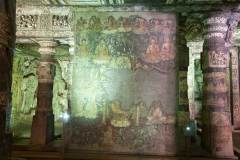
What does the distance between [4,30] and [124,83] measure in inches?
181

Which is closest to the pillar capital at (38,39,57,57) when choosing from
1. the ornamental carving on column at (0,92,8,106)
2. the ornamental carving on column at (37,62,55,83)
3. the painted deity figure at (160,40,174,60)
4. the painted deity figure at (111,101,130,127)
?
the ornamental carving on column at (37,62,55,83)

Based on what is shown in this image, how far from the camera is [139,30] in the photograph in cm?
767

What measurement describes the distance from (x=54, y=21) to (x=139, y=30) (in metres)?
2.52

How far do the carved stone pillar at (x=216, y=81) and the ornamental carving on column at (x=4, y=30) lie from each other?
570cm

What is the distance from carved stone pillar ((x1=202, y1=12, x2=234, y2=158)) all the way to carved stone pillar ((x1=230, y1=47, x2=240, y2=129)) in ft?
13.5

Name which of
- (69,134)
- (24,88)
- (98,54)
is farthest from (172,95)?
(24,88)

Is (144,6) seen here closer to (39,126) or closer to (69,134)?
(69,134)

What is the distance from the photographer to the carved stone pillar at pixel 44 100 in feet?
28.8

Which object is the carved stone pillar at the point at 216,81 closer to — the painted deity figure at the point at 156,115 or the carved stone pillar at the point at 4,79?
the painted deity figure at the point at 156,115

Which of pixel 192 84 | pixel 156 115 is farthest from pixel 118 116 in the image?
pixel 192 84

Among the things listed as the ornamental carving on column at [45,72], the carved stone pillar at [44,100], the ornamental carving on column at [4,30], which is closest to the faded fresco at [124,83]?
the carved stone pillar at [44,100]

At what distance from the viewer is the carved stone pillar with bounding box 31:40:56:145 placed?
876 cm

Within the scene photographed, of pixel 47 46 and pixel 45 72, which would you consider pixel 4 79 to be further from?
pixel 45 72

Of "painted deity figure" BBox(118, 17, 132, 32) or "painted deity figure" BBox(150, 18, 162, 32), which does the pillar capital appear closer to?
"painted deity figure" BBox(118, 17, 132, 32)
